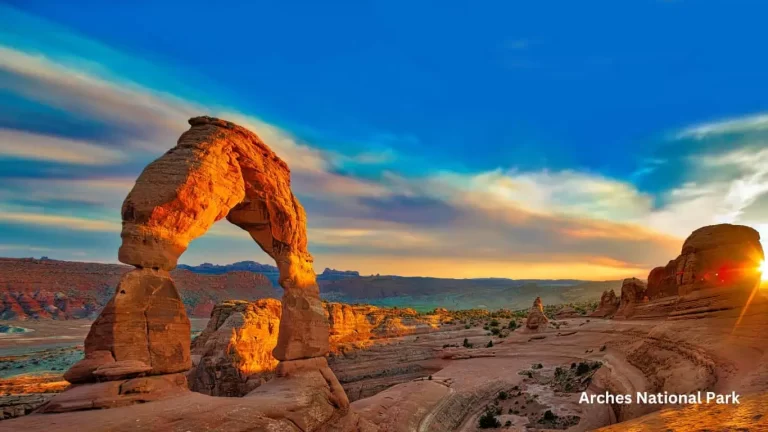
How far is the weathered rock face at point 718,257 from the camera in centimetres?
1964

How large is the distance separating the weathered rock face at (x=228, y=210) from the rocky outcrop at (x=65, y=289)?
259 ft

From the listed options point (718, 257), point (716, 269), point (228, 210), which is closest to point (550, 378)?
point (716, 269)

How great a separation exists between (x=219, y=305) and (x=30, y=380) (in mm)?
16938

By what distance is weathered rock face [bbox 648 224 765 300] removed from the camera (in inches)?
773

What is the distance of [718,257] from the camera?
66.6ft

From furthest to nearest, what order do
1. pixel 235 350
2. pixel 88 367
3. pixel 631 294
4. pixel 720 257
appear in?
pixel 631 294 → pixel 235 350 → pixel 720 257 → pixel 88 367

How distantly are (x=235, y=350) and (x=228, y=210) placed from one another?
16.2m

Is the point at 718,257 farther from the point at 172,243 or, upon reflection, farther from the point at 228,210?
the point at 172,243

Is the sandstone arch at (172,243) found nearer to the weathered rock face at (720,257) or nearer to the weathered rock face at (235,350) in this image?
the weathered rock face at (235,350)

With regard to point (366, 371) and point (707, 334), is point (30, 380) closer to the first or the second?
point (366, 371)

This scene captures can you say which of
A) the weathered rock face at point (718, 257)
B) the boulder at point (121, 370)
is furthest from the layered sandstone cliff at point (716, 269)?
the boulder at point (121, 370)

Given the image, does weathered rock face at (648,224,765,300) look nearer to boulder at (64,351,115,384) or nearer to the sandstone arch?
the sandstone arch

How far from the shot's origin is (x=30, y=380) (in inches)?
1235

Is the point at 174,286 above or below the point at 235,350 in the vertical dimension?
above
